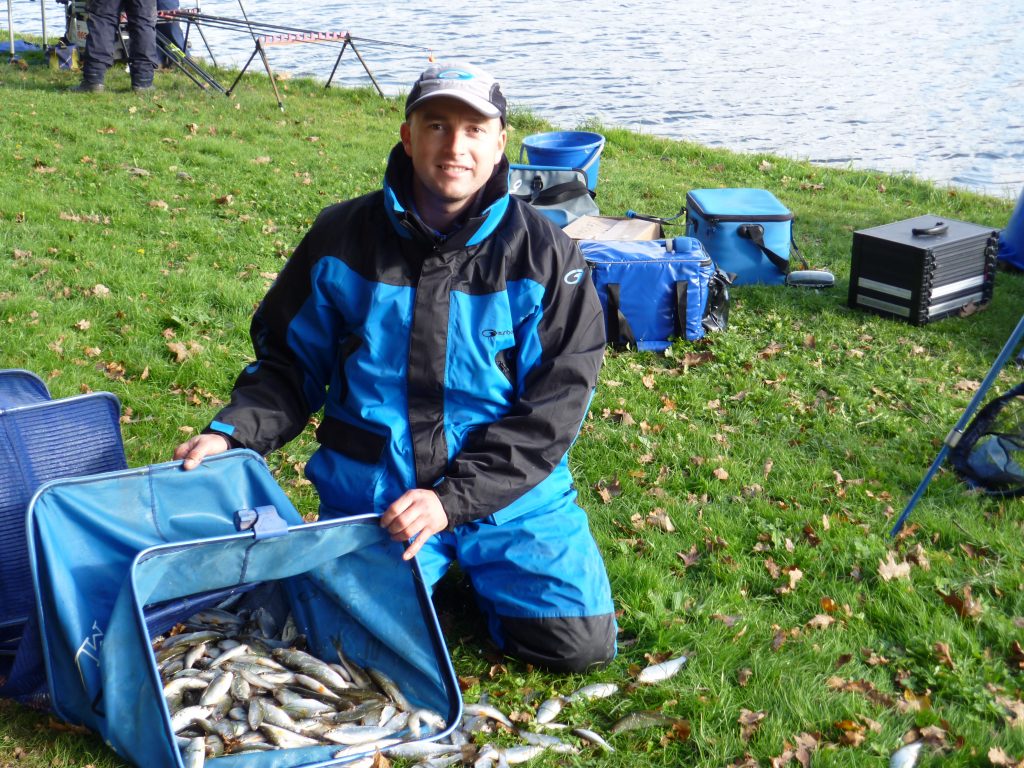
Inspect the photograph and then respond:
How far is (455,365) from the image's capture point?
335 centimetres

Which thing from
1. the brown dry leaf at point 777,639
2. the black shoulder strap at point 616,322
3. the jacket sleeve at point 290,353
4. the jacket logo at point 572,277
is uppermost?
the jacket logo at point 572,277

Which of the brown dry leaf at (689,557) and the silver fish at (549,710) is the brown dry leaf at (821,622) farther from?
the silver fish at (549,710)

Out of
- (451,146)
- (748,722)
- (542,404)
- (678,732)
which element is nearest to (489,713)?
(678,732)

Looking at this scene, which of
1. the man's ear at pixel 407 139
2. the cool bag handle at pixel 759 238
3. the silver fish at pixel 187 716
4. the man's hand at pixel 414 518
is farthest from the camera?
the cool bag handle at pixel 759 238

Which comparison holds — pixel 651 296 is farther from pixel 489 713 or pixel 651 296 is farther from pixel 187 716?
pixel 187 716

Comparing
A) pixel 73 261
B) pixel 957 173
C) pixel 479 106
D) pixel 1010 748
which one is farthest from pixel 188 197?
pixel 957 173

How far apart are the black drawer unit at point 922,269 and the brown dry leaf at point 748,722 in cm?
413

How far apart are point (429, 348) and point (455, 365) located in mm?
100

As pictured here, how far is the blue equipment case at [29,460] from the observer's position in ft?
10.0

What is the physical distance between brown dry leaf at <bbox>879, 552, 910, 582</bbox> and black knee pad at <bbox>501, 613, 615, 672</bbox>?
1.20 metres

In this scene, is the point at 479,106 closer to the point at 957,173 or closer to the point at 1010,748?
the point at 1010,748

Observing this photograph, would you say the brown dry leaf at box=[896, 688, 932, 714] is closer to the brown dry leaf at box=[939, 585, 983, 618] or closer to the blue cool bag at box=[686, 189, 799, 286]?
the brown dry leaf at box=[939, 585, 983, 618]

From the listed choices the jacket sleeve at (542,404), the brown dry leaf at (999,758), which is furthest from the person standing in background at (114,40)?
the brown dry leaf at (999,758)

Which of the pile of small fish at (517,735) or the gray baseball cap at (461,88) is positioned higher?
the gray baseball cap at (461,88)
